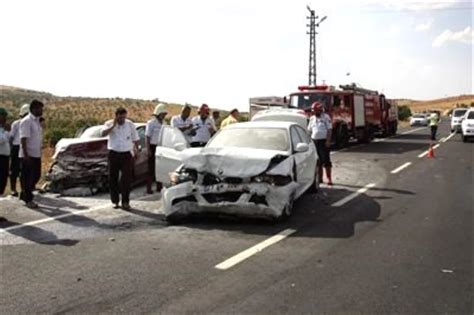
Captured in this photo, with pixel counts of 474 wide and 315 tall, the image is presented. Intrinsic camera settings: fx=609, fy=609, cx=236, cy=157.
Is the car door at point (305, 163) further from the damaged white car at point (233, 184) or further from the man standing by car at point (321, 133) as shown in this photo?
the man standing by car at point (321, 133)

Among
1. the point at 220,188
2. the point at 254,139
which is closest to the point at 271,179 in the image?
the point at 220,188

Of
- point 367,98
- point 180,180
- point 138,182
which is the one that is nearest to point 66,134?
point 367,98

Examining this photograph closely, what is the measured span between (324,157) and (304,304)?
8435 millimetres

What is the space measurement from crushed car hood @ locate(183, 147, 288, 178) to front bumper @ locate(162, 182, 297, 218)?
0.20 m

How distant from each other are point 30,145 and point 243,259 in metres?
5.07

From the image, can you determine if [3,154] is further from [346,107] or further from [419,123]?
[419,123]

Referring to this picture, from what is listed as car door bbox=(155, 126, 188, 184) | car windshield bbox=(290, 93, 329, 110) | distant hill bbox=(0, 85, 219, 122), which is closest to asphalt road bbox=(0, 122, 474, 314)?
car door bbox=(155, 126, 188, 184)

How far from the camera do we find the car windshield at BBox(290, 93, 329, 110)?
24653mm

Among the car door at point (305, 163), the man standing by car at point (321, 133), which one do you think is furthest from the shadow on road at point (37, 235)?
the man standing by car at point (321, 133)

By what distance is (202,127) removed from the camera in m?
13.0

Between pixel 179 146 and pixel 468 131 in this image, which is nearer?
pixel 179 146

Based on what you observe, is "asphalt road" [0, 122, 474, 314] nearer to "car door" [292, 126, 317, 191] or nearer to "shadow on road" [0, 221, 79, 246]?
"shadow on road" [0, 221, 79, 246]

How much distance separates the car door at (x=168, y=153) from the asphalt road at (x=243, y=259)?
0.57 metres

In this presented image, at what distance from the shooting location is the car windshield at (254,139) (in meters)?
9.69
